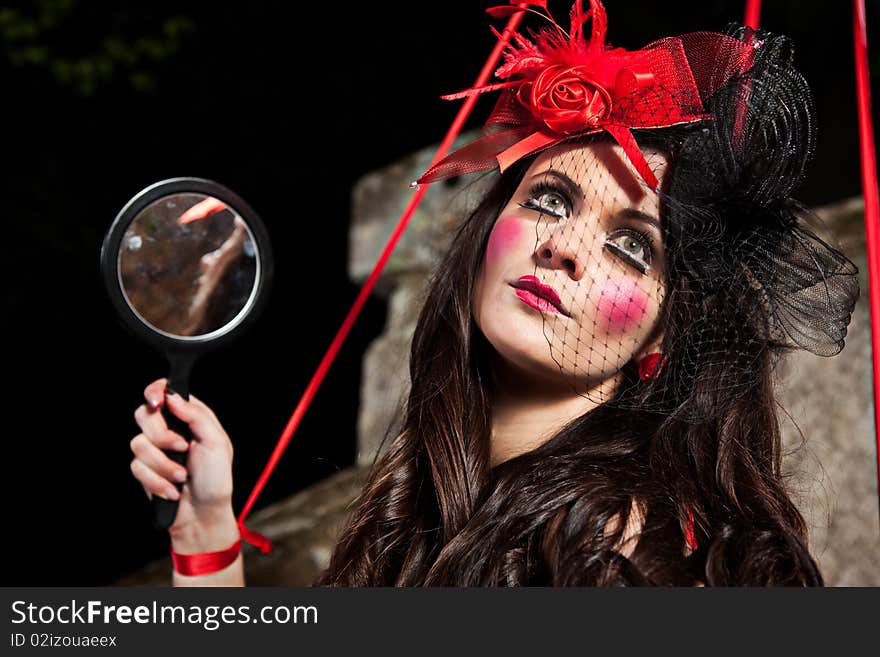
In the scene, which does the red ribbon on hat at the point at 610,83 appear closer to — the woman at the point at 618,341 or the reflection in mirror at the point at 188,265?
the woman at the point at 618,341

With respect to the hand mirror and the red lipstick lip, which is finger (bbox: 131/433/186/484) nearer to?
the hand mirror

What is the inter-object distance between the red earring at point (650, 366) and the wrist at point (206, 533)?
0.65m

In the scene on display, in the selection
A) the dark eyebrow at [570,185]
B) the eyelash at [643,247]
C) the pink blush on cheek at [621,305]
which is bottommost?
the pink blush on cheek at [621,305]

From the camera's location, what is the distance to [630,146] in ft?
4.64

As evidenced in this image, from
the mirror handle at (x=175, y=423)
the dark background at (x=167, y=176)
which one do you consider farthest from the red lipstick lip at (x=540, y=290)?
the dark background at (x=167, y=176)

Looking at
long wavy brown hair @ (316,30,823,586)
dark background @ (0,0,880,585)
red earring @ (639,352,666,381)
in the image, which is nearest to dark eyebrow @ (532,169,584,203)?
long wavy brown hair @ (316,30,823,586)

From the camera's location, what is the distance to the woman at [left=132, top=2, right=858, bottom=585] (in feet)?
4.51

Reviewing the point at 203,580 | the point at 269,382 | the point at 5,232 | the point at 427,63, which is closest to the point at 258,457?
the point at 269,382

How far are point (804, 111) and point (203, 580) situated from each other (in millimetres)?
1106

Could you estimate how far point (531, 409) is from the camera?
1.56 m

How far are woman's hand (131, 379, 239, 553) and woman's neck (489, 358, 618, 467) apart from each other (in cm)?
41

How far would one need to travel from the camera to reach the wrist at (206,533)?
5.20 feet

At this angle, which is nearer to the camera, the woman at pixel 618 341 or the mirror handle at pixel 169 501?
the woman at pixel 618 341

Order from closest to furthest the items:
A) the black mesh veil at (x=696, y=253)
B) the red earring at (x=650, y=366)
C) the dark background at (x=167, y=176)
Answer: the black mesh veil at (x=696, y=253)
the red earring at (x=650, y=366)
the dark background at (x=167, y=176)
